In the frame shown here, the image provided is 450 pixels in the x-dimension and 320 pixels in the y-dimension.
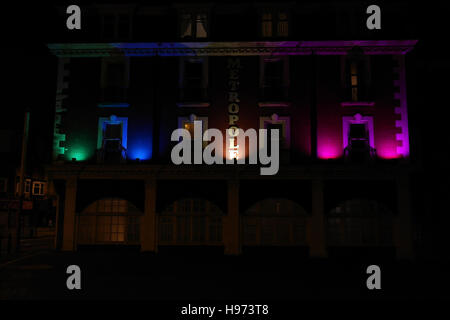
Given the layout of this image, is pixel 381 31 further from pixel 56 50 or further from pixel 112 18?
pixel 56 50

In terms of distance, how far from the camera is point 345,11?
19.2 metres

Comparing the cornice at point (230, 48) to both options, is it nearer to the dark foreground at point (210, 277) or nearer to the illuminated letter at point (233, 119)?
the illuminated letter at point (233, 119)

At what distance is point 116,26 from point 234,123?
26.7ft

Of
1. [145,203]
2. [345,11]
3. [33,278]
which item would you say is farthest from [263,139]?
[33,278]

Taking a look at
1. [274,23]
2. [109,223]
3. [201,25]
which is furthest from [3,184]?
[274,23]

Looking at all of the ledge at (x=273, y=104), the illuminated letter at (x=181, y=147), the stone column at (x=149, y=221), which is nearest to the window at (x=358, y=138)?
the ledge at (x=273, y=104)

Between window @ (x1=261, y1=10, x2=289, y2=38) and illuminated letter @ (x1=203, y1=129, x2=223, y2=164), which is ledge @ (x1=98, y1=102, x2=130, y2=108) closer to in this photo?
illuminated letter @ (x1=203, y1=129, x2=223, y2=164)

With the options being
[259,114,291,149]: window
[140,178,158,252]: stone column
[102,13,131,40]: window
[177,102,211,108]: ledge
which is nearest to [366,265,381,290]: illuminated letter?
[259,114,291,149]: window

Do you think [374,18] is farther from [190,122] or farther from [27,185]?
[27,185]

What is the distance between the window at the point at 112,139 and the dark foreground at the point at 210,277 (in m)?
4.83

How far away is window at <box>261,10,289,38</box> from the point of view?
19.2 m

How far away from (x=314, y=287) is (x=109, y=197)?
11538 millimetres

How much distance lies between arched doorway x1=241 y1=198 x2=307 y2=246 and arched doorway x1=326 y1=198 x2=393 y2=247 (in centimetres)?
147

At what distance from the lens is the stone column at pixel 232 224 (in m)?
18.0
